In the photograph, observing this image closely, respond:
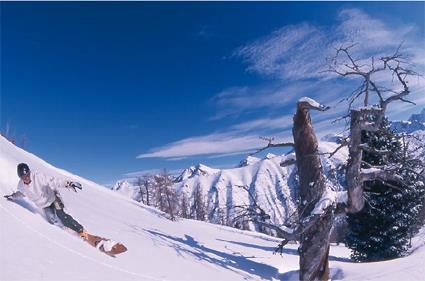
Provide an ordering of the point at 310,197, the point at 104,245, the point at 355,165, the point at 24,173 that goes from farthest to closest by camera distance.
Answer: the point at 310,197
the point at 104,245
the point at 355,165
the point at 24,173

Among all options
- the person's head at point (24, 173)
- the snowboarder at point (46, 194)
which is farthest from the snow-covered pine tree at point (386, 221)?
the person's head at point (24, 173)

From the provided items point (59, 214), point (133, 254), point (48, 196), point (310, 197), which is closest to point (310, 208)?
point (310, 197)

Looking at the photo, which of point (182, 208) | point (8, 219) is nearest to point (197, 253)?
point (8, 219)

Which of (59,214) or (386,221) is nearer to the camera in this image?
(59,214)

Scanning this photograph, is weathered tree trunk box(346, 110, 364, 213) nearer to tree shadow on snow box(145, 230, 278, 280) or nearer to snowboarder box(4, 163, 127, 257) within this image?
tree shadow on snow box(145, 230, 278, 280)

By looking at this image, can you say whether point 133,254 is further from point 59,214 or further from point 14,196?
point 14,196

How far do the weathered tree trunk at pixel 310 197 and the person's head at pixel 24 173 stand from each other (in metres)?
7.16

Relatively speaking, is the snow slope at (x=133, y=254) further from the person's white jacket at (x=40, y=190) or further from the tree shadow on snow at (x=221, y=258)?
the person's white jacket at (x=40, y=190)

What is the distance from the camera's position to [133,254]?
1113 cm

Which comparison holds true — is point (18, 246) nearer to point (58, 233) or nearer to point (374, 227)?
point (58, 233)

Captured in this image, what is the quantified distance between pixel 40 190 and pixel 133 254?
10.4 feet

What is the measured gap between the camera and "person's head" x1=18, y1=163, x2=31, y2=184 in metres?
9.58

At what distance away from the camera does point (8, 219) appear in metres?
8.59

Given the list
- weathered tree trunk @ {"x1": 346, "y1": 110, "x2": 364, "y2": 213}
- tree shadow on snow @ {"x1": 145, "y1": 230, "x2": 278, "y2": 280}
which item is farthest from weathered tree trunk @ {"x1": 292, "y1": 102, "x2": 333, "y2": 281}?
tree shadow on snow @ {"x1": 145, "y1": 230, "x2": 278, "y2": 280}
